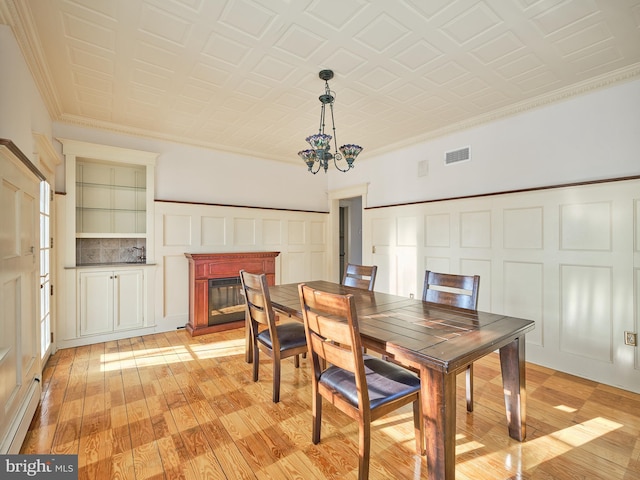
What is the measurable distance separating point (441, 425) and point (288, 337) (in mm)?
1406

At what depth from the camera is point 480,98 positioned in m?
3.02

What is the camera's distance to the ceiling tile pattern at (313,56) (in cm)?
189

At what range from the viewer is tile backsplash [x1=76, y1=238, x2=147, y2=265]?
150 inches

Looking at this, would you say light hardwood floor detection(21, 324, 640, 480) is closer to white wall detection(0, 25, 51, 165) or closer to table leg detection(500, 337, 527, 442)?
table leg detection(500, 337, 527, 442)

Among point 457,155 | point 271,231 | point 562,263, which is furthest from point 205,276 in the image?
point 562,263

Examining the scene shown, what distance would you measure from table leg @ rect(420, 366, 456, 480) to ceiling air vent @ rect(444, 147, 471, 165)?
10.3 feet

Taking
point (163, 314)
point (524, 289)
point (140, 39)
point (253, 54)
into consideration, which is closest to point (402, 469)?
point (524, 289)

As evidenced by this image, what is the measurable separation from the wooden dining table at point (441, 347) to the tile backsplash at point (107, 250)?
286 cm

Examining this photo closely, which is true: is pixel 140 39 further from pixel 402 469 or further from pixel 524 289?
pixel 524 289

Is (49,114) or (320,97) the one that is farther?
(49,114)

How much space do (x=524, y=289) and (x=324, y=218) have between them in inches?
131

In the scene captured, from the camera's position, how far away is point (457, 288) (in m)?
2.34

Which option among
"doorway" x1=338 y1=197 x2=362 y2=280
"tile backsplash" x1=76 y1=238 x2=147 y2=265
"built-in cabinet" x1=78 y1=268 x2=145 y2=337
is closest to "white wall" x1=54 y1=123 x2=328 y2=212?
"tile backsplash" x1=76 y1=238 x2=147 y2=265

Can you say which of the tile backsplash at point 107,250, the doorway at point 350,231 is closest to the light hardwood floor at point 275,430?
the tile backsplash at point 107,250
